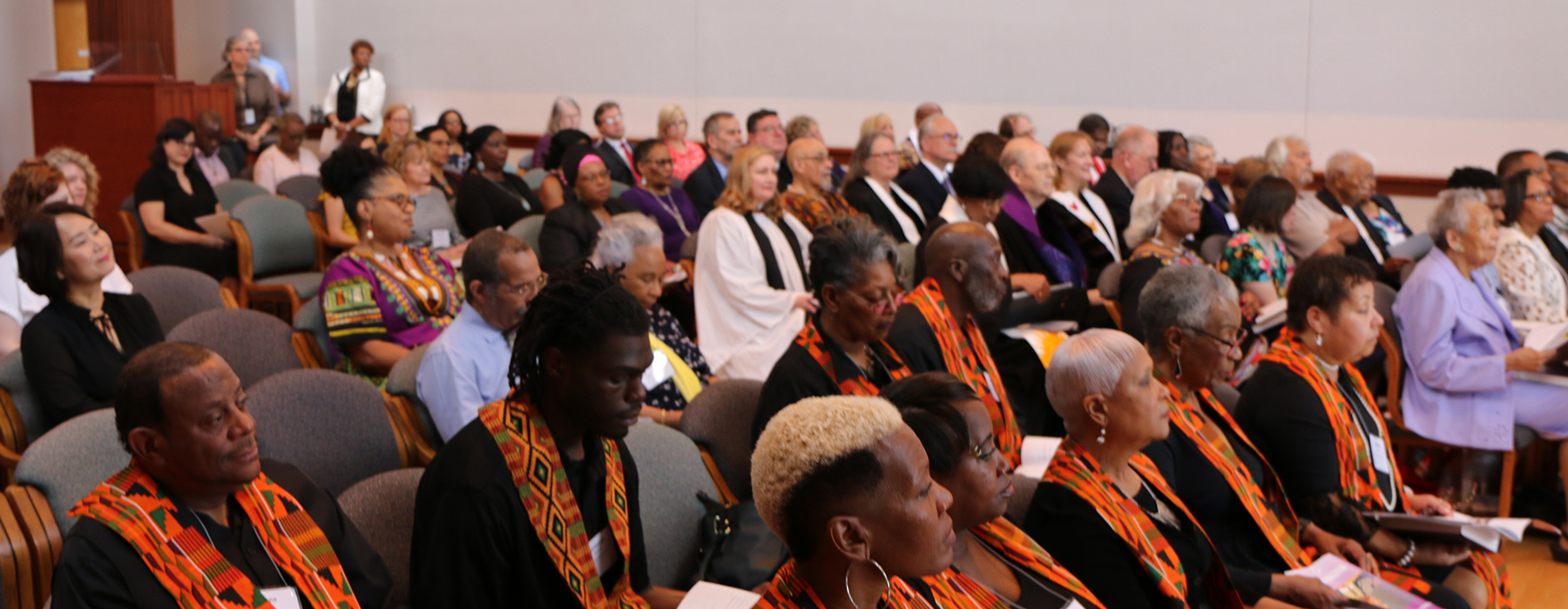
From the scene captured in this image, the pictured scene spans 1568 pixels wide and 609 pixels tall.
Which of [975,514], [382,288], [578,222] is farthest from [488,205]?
[975,514]

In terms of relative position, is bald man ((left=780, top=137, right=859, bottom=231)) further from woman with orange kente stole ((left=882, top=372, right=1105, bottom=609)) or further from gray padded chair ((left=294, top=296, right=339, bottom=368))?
woman with orange kente stole ((left=882, top=372, right=1105, bottom=609))

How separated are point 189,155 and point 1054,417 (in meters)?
4.66

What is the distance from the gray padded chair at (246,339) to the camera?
3325 millimetres

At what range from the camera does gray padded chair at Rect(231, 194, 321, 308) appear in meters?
5.36

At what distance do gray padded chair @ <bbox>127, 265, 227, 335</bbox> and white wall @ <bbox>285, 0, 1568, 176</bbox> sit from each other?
22.8ft

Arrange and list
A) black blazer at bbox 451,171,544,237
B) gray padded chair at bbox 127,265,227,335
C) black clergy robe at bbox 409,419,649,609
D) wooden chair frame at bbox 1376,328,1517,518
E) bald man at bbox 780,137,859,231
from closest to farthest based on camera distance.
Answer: black clergy robe at bbox 409,419,649,609, gray padded chair at bbox 127,265,227,335, wooden chair frame at bbox 1376,328,1517,518, bald man at bbox 780,137,859,231, black blazer at bbox 451,171,544,237

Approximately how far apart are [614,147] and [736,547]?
6568 millimetres

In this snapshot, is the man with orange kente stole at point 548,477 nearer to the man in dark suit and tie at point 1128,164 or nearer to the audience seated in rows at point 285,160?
the man in dark suit and tie at point 1128,164

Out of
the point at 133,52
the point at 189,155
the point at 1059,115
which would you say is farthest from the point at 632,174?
the point at 133,52

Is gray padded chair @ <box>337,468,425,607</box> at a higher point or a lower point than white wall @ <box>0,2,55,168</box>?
lower

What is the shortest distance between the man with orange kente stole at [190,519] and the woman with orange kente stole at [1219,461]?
1.61 meters

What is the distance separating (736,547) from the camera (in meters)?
2.35

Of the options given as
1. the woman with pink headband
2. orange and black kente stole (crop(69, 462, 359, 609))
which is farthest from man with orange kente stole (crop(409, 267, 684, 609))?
the woman with pink headband

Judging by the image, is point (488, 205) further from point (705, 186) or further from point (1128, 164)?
point (1128, 164)
